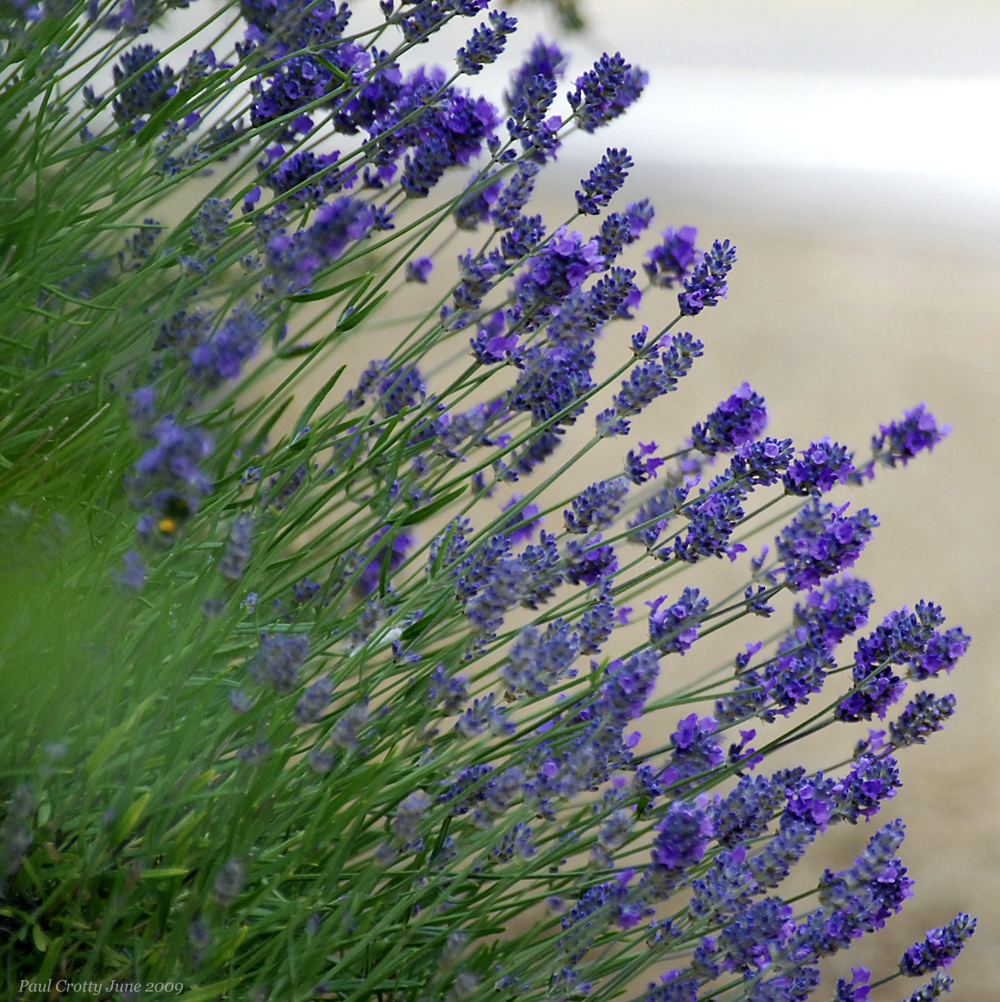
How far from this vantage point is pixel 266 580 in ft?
2.72

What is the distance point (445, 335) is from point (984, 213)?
→ 3.24 metres

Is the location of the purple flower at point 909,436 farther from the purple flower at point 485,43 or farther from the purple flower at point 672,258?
the purple flower at point 485,43

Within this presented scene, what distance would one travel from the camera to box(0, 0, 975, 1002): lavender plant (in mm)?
624

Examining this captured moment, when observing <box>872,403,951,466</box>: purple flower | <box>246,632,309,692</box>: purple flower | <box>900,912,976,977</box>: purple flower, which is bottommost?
<box>900,912,976,977</box>: purple flower

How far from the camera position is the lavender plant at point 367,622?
2.05ft

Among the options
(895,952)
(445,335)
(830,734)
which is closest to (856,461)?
(830,734)

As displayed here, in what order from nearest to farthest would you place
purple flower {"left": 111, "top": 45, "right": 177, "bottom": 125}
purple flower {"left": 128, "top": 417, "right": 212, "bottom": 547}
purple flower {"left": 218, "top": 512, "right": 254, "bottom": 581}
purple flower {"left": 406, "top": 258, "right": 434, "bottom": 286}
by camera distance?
purple flower {"left": 128, "top": 417, "right": 212, "bottom": 547}
purple flower {"left": 218, "top": 512, "right": 254, "bottom": 581}
purple flower {"left": 111, "top": 45, "right": 177, "bottom": 125}
purple flower {"left": 406, "top": 258, "right": 434, "bottom": 286}

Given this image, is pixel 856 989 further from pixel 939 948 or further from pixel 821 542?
pixel 821 542

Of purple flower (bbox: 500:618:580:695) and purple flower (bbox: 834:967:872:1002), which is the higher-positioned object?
purple flower (bbox: 500:618:580:695)

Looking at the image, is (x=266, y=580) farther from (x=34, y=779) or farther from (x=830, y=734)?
(x=830, y=734)

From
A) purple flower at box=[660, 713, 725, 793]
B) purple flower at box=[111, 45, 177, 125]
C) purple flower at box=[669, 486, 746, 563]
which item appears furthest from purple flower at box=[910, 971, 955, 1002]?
purple flower at box=[111, 45, 177, 125]

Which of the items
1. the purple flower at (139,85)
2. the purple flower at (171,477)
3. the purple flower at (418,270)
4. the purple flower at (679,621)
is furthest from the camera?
the purple flower at (418,270)

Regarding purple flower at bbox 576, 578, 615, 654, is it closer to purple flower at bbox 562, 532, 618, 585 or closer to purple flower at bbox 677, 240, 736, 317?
purple flower at bbox 562, 532, 618, 585

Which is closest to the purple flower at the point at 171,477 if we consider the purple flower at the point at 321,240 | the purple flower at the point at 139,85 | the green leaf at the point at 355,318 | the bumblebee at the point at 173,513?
the bumblebee at the point at 173,513
